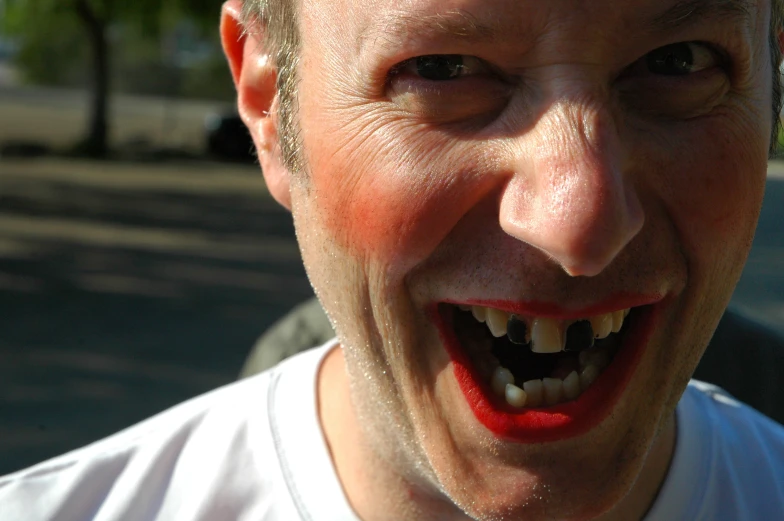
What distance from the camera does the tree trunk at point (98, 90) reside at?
20.2 m

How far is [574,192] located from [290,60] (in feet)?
2.27

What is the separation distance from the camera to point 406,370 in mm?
1751

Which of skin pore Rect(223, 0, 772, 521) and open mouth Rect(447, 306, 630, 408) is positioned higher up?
skin pore Rect(223, 0, 772, 521)

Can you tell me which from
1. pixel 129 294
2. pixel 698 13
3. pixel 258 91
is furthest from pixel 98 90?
pixel 698 13

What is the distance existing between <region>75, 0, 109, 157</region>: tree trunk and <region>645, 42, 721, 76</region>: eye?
19.8 metres

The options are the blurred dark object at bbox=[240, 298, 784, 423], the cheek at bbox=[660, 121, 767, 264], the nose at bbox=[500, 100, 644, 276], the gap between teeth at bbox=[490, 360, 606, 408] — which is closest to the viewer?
the nose at bbox=[500, 100, 644, 276]

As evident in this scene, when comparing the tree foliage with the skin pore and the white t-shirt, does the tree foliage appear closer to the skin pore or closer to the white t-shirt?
the white t-shirt

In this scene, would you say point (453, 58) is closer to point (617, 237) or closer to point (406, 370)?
point (617, 237)

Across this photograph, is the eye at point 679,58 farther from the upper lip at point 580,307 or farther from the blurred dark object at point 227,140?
the blurred dark object at point 227,140

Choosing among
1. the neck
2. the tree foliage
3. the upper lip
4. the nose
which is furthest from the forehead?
the tree foliage

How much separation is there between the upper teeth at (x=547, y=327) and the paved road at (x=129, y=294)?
4.90 feet

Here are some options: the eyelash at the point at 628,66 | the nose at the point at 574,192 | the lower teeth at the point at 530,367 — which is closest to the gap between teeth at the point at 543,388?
the lower teeth at the point at 530,367

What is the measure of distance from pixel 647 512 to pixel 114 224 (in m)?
12.7

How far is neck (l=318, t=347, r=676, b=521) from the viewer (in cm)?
196
